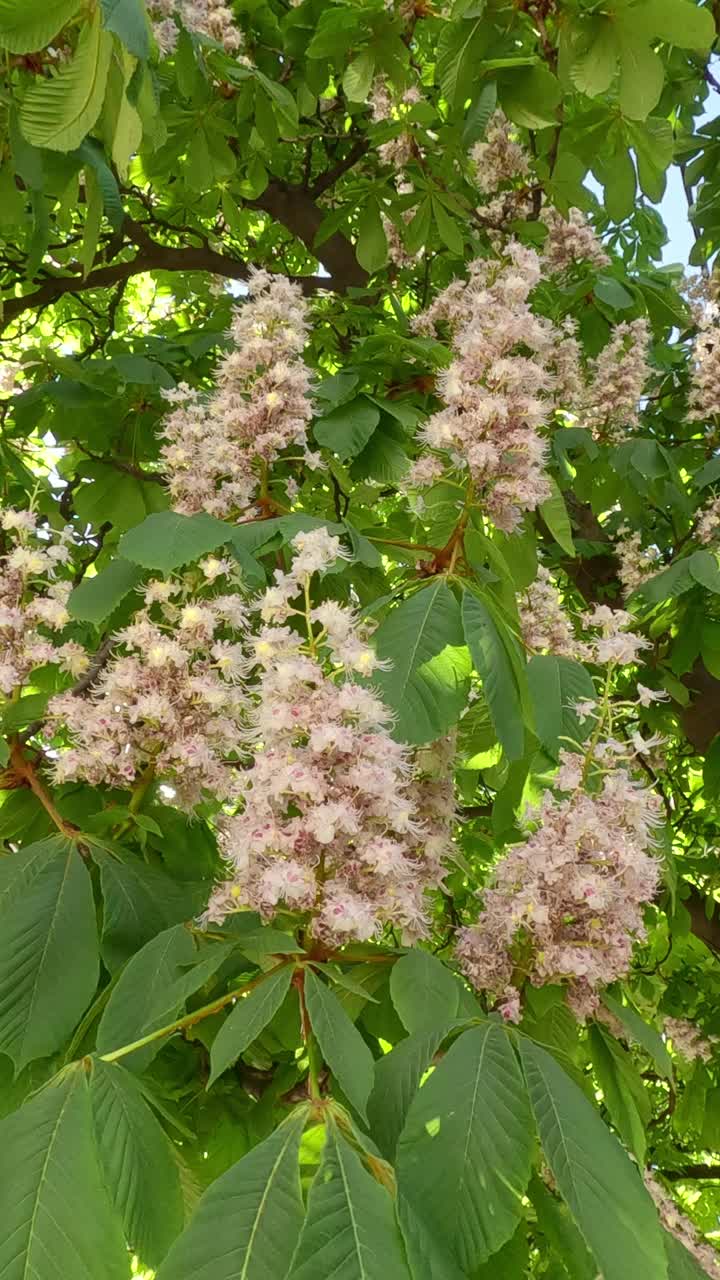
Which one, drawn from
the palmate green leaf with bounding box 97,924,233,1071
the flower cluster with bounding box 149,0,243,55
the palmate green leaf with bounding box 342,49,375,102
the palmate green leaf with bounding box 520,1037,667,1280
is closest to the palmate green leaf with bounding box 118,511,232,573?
the palmate green leaf with bounding box 97,924,233,1071

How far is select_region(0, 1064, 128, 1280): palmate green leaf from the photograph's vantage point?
0.81m

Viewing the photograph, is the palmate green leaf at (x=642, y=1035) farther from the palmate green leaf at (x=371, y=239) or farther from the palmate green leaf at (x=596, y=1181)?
the palmate green leaf at (x=371, y=239)

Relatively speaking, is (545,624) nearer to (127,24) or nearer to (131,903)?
(131,903)

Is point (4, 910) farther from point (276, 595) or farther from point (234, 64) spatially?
point (234, 64)

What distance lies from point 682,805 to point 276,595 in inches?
140

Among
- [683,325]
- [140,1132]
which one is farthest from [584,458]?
[140,1132]

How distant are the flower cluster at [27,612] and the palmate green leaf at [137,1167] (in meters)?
0.74

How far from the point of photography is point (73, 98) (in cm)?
137

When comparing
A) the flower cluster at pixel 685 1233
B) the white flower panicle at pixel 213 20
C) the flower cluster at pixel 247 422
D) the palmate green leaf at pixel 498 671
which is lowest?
the flower cluster at pixel 685 1233

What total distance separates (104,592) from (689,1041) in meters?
2.93

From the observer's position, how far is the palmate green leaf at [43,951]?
1.21 meters

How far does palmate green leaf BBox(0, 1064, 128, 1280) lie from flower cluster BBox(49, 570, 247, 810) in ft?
2.03

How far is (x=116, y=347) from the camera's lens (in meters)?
3.17

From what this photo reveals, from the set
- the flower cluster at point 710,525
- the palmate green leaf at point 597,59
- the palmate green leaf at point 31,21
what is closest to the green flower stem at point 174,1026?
the palmate green leaf at point 31,21
